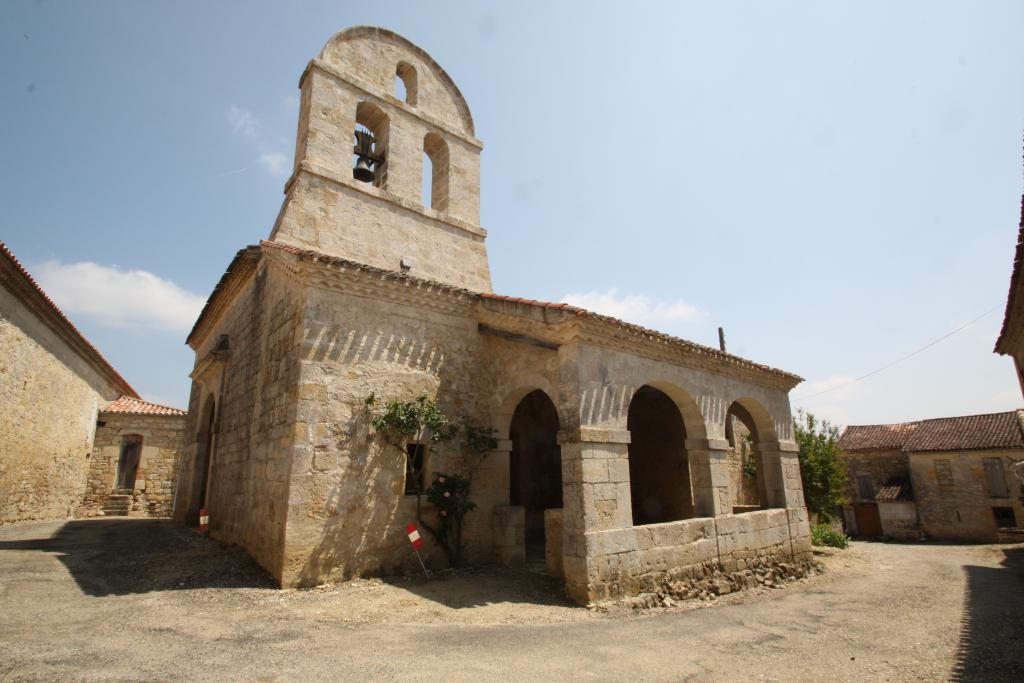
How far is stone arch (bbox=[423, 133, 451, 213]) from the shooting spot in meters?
11.1

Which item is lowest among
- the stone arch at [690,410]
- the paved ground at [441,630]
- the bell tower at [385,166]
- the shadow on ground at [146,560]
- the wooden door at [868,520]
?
the wooden door at [868,520]

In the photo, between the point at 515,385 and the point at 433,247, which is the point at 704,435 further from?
the point at 433,247

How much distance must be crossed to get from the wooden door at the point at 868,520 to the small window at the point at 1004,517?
4046 mm

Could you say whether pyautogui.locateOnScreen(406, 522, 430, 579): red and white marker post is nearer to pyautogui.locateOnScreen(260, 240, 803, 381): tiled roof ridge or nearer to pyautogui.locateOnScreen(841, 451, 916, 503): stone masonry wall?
pyautogui.locateOnScreen(260, 240, 803, 381): tiled roof ridge

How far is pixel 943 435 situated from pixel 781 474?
58.6 ft

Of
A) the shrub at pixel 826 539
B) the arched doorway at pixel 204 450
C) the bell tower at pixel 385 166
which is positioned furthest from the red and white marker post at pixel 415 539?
the shrub at pixel 826 539

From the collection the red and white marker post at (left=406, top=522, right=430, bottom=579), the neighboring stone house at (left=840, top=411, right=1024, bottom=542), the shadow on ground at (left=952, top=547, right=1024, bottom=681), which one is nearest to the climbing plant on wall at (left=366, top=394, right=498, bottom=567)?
the red and white marker post at (left=406, top=522, right=430, bottom=579)

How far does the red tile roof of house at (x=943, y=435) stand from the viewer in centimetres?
1994

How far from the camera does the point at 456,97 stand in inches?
466

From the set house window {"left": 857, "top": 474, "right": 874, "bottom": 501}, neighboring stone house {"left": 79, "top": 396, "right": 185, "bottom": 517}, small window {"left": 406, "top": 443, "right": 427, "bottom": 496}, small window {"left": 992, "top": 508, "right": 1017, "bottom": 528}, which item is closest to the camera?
small window {"left": 406, "top": 443, "right": 427, "bottom": 496}

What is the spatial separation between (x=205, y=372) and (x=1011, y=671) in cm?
1427

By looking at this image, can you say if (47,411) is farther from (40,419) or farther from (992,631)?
(992,631)

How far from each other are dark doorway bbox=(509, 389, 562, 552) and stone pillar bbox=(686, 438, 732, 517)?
3331 millimetres

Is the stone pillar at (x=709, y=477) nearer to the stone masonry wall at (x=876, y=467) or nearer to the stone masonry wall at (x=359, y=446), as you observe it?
the stone masonry wall at (x=359, y=446)
